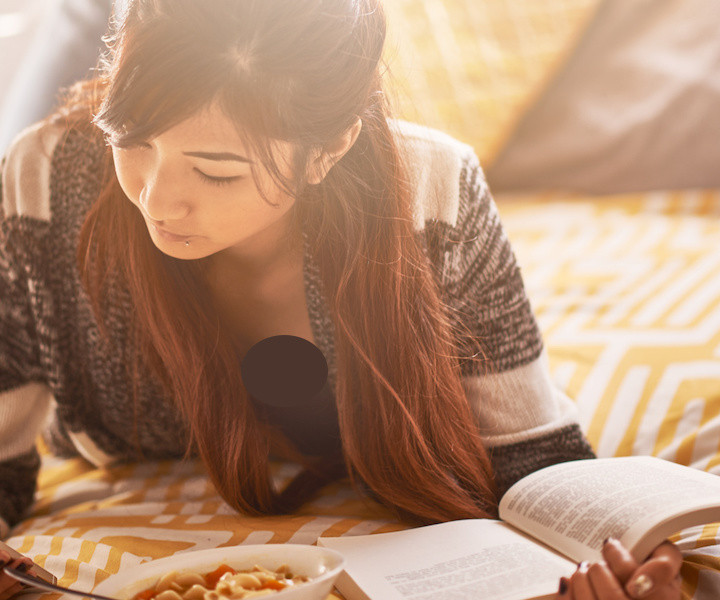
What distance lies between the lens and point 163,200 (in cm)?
65

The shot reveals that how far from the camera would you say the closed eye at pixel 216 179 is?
2.15 ft

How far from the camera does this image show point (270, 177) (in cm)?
67

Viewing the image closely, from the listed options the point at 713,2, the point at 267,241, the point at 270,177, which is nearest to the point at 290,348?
the point at 267,241

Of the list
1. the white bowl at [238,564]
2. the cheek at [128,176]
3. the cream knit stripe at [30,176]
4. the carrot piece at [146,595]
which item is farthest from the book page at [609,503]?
the cream knit stripe at [30,176]

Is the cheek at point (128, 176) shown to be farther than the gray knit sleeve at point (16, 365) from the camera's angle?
No

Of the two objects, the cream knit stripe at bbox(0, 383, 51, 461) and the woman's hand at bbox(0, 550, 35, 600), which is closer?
the woman's hand at bbox(0, 550, 35, 600)

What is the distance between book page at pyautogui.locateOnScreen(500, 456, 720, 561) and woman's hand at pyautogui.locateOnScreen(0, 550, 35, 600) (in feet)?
1.41

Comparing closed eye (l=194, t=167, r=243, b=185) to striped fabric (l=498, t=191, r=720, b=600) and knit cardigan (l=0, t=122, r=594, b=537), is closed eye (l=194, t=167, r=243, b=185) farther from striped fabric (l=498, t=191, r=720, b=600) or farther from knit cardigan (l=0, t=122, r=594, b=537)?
striped fabric (l=498, t=191, r=720, b=600)

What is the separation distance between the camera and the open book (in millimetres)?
631

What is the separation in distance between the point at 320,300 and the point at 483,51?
99 cm

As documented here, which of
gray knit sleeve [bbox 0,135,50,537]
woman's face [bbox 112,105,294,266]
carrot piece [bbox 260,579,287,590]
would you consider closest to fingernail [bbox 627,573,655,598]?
carrot piece [bbox 260,579,287,590]

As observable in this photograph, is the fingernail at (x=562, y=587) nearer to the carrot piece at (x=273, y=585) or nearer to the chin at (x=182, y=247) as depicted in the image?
the carrot piece at (x=273, y=585)

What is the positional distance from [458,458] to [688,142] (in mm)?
1098

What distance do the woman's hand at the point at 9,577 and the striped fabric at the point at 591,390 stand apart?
0.04 meters
